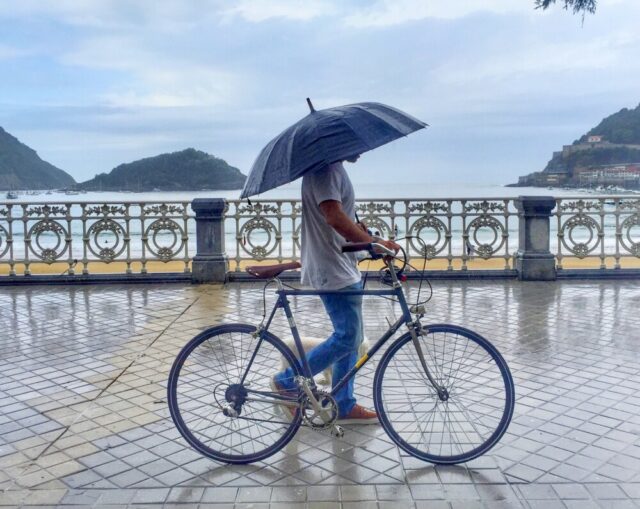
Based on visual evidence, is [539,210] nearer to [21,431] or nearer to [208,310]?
[208,310]

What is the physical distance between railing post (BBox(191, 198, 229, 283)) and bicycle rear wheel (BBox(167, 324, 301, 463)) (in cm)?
667

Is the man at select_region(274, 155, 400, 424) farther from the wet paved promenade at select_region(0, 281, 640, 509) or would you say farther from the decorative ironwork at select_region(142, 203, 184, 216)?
the decorative ironwork at select_region(142, 203, 184, 216)

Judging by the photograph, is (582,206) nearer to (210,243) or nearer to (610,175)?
(610,175)

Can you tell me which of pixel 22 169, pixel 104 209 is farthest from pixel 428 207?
pixel 22 169

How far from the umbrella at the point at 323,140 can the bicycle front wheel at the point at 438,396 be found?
3.61ft

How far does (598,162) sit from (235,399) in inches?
503

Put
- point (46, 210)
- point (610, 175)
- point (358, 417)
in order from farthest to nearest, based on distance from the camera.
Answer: point (610, 175)
point (46, 210)
point (358, 417)

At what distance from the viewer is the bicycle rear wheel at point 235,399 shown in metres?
3.95

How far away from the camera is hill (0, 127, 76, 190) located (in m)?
32.0

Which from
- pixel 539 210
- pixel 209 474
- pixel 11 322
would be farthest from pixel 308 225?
pixel 539 210

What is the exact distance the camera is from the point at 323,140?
3832 millimetres

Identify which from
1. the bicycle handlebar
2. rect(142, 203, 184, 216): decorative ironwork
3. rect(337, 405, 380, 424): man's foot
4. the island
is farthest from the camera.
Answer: the island

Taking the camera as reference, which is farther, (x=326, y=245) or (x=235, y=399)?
(x=326, y=245)

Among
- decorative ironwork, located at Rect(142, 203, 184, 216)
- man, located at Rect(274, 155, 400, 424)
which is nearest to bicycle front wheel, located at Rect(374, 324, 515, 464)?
man, located at Rect(274, 155, 400, 424)
